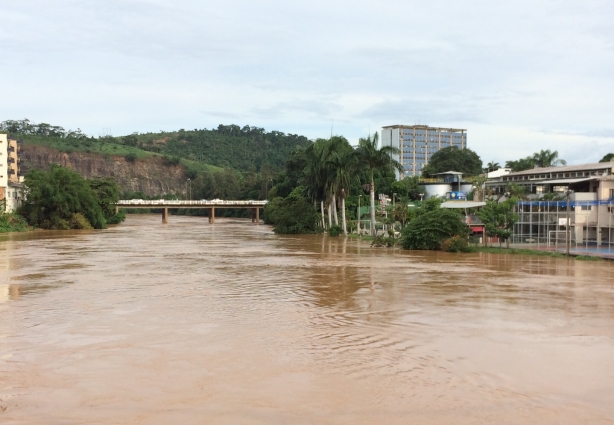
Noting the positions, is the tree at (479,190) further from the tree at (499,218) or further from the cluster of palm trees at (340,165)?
the tree at (499,218)

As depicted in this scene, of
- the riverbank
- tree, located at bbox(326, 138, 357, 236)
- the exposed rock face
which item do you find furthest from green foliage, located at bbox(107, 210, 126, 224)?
the riverbank

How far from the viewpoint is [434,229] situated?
147 ft

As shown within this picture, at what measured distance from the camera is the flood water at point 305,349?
10.7 m

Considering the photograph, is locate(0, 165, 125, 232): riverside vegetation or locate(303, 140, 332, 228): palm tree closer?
locate(303, 140, 332, 228): palm tree

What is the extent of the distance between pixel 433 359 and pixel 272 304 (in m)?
8.27

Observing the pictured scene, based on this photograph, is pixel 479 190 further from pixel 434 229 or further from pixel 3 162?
pixel 3 162

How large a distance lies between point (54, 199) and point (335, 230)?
117 ft

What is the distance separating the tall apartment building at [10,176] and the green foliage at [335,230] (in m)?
39.5

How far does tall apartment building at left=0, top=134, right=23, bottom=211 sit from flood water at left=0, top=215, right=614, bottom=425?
60119mm

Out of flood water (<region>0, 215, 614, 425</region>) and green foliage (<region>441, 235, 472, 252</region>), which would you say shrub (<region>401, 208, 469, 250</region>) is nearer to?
green foliage (<region>441, 235, 472, 252</region>)

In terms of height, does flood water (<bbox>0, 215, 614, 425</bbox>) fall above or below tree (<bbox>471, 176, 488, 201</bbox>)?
below

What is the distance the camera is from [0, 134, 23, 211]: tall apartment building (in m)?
82.5

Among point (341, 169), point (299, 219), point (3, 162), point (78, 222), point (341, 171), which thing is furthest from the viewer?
point (3, 162)

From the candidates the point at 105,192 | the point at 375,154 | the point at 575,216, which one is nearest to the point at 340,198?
the point at 375,154
